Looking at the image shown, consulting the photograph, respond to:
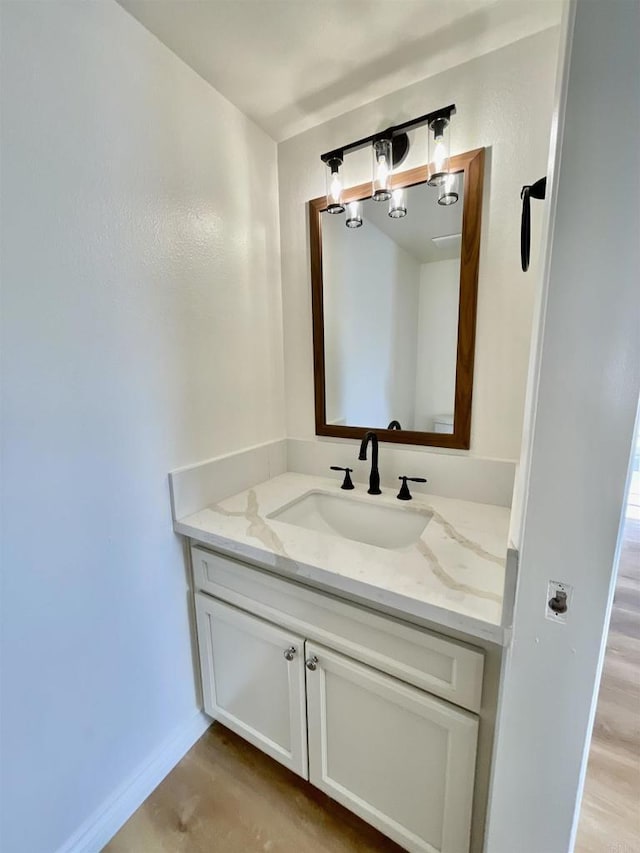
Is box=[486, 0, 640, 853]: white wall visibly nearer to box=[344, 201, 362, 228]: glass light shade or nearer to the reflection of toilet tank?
the reflection of toilet tank

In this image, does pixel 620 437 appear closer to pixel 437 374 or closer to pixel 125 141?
pixel 437 374

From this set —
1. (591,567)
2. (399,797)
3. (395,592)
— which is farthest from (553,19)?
(399,797)

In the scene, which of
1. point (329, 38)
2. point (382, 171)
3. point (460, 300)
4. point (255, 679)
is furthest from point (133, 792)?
point (329, 38)

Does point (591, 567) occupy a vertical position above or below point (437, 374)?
below

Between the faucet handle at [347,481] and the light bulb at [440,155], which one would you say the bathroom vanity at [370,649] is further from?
the light bulb at [440,155]

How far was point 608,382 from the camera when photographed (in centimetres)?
50

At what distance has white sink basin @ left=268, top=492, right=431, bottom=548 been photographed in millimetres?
1224

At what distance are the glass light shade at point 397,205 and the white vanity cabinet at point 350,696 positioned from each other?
1.28m

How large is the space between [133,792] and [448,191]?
2.13 m

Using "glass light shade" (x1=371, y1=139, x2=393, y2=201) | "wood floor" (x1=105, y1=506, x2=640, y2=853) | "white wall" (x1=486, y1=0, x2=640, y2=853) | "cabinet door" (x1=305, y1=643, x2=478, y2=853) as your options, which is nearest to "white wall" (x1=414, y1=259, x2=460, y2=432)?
"glass light shade" (x1=371, y1=139, x2=393, y2=201)

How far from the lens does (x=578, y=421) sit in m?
0.52

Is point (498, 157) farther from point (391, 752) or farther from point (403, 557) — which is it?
point (391, 752)

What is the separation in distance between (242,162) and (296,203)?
0.81 ft

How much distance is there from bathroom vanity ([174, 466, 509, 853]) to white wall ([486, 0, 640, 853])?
0.33 feet
